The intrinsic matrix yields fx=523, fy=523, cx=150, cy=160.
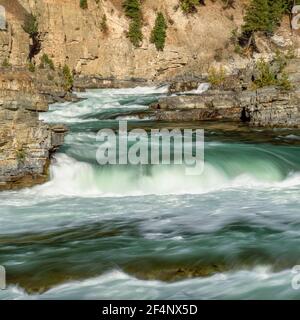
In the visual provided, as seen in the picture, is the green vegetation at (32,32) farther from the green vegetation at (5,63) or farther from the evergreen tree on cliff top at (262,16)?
the evergreen tree on cliff top at (262,16)

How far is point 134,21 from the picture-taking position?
→ 65.4 meters

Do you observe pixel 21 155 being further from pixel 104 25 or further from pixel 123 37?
pixel 123 37

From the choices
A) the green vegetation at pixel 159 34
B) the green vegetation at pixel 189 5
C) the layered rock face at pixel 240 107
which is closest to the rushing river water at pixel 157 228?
the layered rock face at pixel 240 107

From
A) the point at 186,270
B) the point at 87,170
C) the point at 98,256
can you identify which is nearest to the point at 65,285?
the point at 98,256

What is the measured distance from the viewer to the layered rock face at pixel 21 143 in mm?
16391

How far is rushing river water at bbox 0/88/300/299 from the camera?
30.2 ft

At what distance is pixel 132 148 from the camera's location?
69.7ft

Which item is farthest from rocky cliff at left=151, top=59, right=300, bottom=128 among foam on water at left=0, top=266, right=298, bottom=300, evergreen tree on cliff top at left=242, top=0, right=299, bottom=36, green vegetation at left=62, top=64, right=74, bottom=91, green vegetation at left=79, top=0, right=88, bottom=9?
green vegetation at left=79, top=0, right=88, bottom=9

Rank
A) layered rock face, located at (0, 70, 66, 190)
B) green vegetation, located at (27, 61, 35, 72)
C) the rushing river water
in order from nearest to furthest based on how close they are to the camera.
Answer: the rushing river water < layered rock face, located at (0, 70, 66, 190) < green vegetation, located at (27, 61, 35, 72)

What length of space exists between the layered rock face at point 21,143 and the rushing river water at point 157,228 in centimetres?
47

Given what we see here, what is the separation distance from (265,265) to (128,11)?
6027cm

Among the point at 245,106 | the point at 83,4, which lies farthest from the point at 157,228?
the point at 83,4

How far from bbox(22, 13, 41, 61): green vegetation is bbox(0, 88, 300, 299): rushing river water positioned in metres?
37.0

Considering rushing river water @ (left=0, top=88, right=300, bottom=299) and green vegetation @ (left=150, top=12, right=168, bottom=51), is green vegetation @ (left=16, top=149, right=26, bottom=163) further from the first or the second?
green vegetation @ (left=150, top=12, right=168, bottom=51)
